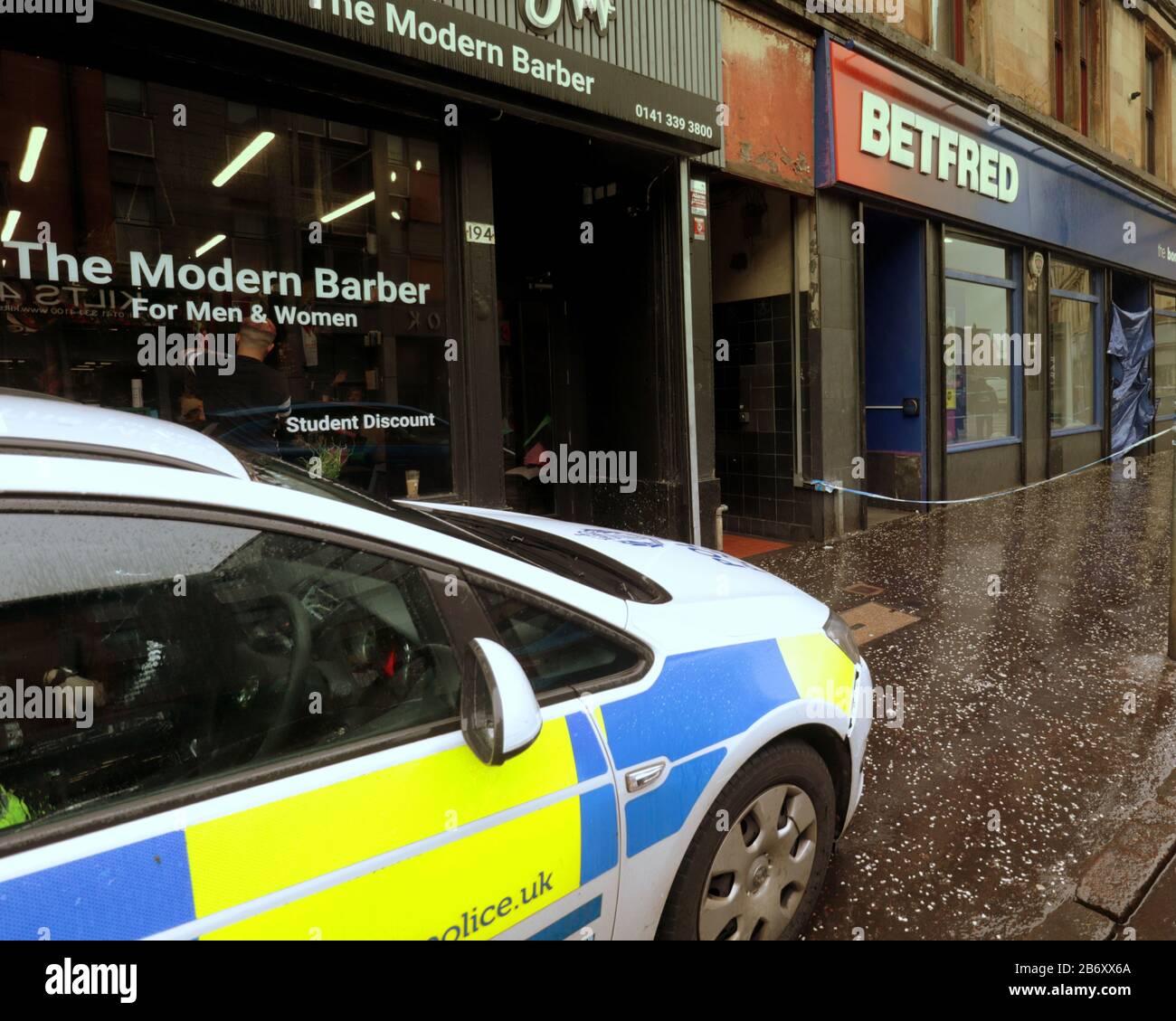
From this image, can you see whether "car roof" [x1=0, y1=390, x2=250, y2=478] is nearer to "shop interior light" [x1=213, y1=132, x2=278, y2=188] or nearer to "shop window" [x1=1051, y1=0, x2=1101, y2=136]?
"shop interior light" [x1=213, y1=132, x2=278, y2=188]

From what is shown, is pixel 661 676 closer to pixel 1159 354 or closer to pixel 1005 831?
pixel 1005 831

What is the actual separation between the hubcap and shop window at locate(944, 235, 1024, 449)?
9013 mm

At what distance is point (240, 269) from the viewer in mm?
4988

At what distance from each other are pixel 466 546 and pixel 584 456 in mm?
6069

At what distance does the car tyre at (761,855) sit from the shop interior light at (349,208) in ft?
14.9

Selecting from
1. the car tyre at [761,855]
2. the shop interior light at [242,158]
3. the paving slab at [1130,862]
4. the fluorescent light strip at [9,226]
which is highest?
the shop interior light at [242,158]

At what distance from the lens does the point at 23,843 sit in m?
1.21

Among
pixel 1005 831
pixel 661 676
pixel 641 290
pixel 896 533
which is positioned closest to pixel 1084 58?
pixel 896 533

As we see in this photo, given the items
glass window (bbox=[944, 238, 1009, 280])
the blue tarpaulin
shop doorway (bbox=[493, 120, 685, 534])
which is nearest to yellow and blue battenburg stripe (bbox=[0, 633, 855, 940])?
shop doorway (bbox=[493, 120, 685, 534])

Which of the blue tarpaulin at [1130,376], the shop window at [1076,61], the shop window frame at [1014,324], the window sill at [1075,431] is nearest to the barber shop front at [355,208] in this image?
the shop window frame at [1014,324]

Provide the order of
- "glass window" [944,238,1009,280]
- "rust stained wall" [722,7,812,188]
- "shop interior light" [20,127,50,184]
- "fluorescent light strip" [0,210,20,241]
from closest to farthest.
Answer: "fluorescent light strip" [0,210,20,241] < "shop interior light" [20,127,50,184] < "rust stained wall" [722,7,812,188] < "glass window" [944,238,1009,280]

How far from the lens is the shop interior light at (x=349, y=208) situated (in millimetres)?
5363

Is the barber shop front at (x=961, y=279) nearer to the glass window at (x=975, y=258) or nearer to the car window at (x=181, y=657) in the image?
the glass window at (x=975, y=258)

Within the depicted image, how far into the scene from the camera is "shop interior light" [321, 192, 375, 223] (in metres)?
5.36
